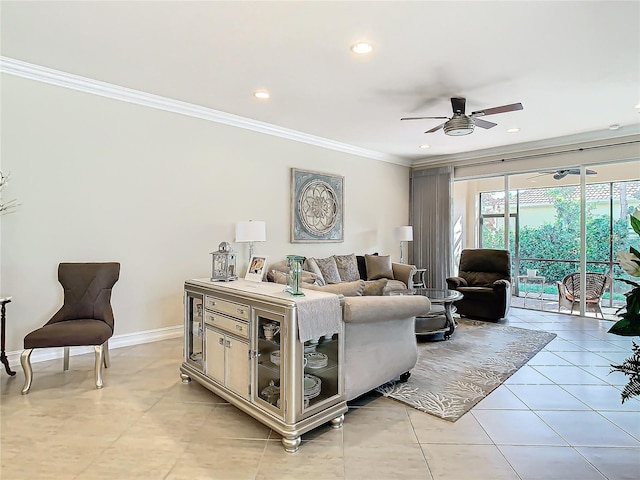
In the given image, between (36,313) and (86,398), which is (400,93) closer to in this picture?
(86,398)

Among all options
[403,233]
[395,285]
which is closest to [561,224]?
[403,233]

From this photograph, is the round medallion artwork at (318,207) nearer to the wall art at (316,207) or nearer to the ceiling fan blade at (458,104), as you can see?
the wall art at (316,207)

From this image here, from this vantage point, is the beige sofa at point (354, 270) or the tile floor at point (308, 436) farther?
the beige sofa at point (354, 270)

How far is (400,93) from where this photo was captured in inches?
158

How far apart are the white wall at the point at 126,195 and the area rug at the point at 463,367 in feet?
9.05

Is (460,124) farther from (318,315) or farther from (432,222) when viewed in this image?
(432,222)

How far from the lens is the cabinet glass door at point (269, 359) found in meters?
2.30

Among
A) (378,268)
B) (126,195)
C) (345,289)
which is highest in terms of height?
(126,195)

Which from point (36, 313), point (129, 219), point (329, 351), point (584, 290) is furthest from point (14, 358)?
point (584, 290)

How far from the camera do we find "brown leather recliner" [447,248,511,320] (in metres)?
5.53

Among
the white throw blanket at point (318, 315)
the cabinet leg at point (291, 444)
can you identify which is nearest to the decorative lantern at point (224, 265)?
the white throw blanket at point (318, 315)

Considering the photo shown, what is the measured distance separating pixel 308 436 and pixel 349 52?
9.83ft

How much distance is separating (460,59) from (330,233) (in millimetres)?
3563

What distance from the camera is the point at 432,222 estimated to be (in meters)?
7.57
